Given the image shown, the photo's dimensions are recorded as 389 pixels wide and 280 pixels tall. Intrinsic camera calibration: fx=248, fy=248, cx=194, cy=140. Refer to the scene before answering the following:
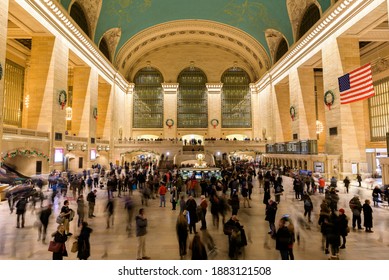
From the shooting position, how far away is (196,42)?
126ft

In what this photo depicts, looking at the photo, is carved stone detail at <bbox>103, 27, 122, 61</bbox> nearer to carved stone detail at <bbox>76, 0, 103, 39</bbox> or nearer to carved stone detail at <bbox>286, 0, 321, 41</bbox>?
carved stone detail at <bbox>76, 0, 103, 39</bbox>

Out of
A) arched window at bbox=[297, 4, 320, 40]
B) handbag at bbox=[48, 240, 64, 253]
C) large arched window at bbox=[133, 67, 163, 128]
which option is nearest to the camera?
handbag at bbox=[48, 240, 64, 253]

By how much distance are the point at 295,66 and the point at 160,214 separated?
21.5 meters

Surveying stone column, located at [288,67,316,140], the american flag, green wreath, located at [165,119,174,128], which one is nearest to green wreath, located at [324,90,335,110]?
the american flag

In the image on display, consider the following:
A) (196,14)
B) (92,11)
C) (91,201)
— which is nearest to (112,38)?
(92,11)

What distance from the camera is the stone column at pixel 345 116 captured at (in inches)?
669

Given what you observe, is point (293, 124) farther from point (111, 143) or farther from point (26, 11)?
point (26, 11)

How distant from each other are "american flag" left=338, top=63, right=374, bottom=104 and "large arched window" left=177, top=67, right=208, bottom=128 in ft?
81.1

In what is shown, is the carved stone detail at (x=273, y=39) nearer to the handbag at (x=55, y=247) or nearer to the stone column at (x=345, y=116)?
the stone column at (x=345, y=116)

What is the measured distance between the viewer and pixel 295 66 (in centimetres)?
2456

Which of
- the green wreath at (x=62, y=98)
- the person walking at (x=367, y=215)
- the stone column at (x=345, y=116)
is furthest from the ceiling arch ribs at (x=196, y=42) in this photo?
the person walking at (x=367, y=215)

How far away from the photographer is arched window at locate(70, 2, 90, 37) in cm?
2084

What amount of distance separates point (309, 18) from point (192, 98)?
68.3 feet
